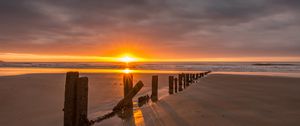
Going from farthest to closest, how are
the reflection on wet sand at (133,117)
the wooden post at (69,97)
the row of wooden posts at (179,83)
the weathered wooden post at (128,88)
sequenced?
the row of wooden posts at (179,83), the weathered wooden post at (128,88), the reflection on wet sand at (133,117), the wooden post at (69,97)

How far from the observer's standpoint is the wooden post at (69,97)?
5.61m

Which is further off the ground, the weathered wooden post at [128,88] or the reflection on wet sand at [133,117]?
the weathered wooden post at [128,88]

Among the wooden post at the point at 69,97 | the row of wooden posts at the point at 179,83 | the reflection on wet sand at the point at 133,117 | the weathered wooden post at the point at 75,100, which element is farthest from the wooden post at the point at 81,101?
the row of wooden posts at the point at 179,83

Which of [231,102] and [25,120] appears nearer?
[25,120]

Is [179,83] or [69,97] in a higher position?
[69,97]

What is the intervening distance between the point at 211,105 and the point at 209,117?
195 centimetres

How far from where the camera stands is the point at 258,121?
6.75 metres

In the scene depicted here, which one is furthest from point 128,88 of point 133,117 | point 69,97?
point 69,97

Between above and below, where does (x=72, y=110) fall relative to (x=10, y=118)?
above

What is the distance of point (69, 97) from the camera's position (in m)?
5.63

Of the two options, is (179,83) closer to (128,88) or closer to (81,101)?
(128,88)

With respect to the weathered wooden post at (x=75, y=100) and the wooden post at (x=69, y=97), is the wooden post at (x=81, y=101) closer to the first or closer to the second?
the weathered wooden post at (x=75, y=100)

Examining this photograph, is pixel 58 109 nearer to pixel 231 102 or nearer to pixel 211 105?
pixel 211 105

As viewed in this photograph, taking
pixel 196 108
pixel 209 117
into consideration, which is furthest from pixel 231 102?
pixel 209 117
